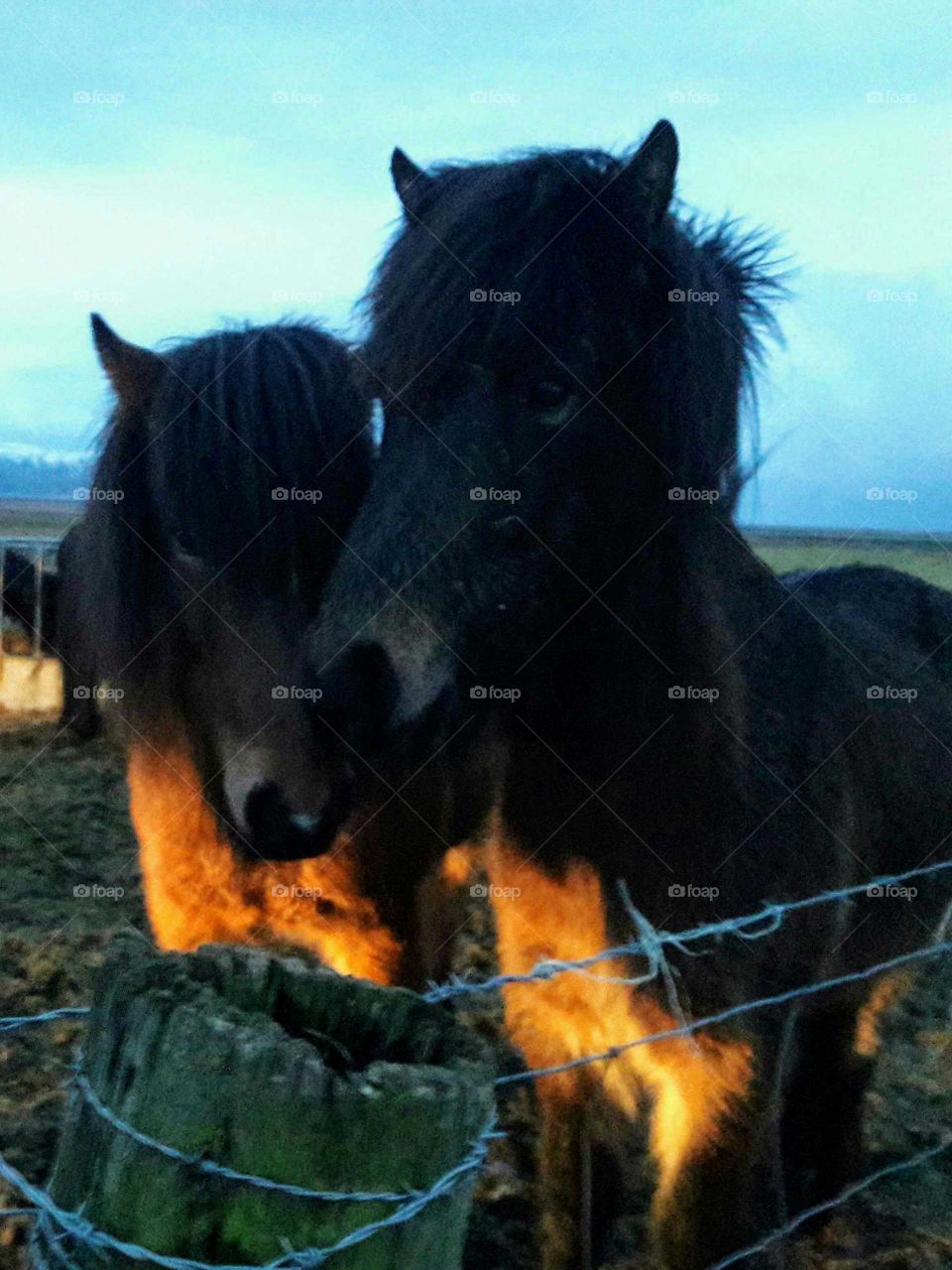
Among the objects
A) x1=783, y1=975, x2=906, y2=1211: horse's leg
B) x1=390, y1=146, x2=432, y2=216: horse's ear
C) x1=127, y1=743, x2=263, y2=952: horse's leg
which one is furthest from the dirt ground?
x1=390, y1=146, x2=432, y2=216: horse's ear

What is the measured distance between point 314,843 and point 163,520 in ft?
3.25

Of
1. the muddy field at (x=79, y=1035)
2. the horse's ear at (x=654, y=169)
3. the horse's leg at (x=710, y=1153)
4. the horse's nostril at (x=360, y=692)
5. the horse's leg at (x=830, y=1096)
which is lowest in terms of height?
the muddy field at (x=79, y=1035)

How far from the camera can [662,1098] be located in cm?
257

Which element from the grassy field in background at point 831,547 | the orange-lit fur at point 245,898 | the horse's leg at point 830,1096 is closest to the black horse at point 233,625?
the orange-lit fur at point 245,898

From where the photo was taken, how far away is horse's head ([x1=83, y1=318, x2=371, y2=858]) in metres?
2.97

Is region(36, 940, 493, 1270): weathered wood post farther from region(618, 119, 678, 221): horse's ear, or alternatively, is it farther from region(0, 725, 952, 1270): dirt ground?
region(0, 725, 952, 1270): dirt ground

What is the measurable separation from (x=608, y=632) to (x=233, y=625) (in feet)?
3.66

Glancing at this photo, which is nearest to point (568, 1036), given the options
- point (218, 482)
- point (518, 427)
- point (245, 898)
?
point (245, 898)

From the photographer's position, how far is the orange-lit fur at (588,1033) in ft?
7.97

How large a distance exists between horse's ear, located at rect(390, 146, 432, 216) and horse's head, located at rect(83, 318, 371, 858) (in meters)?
0.51

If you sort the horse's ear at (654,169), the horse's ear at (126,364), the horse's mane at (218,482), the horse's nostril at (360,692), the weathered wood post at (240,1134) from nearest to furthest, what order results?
the weathered wood post at (240,1134), the horse's nostril at (360,692), the horse's ear at (654,169), the horse's mane at (218,482), the horse's ear at (126,364)

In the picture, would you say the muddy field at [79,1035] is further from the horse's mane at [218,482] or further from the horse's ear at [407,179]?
the horse's ear at [407,179]

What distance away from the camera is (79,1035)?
4266 millimetres

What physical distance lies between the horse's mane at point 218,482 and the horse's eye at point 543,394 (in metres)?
1.03
